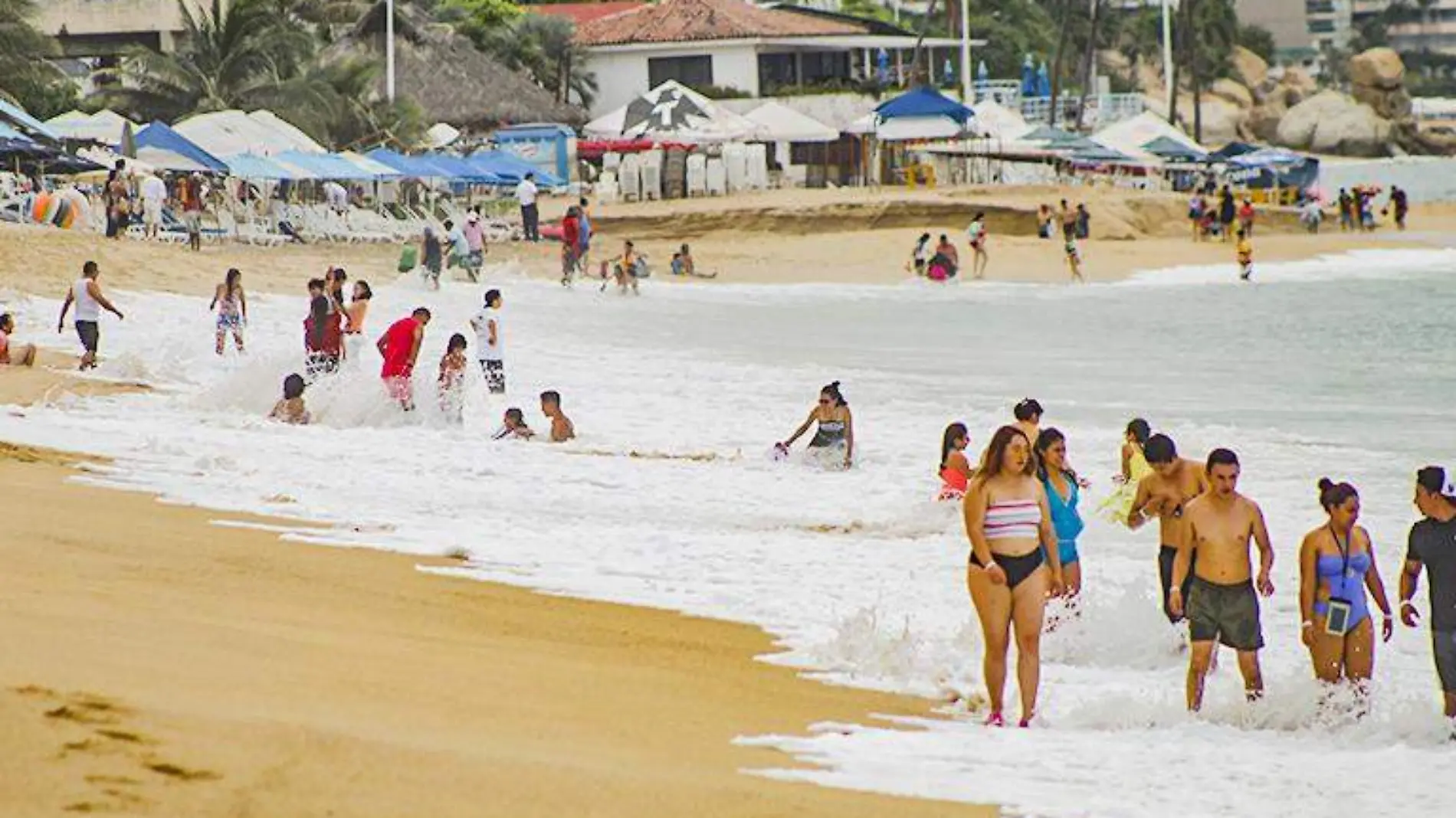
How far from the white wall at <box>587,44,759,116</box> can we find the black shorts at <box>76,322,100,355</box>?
52183 mm

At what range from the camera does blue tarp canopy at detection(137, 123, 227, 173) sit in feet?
123

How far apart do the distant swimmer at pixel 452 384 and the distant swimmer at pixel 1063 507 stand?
835cm

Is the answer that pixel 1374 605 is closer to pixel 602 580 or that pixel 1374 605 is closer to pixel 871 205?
pixel 602 580

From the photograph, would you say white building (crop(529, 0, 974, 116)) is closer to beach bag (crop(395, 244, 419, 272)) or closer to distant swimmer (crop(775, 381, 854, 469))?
beach bag (crop(395, 244, 419, 272))

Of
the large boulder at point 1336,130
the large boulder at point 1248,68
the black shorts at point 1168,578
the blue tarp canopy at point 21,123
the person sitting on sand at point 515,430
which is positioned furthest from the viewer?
the large boulder at point 1248,68

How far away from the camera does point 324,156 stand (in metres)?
40.8

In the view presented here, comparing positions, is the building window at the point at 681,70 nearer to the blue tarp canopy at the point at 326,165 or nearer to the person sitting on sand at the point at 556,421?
the blue tarp canopy at the point at 326,165

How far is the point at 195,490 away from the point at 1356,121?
359ft

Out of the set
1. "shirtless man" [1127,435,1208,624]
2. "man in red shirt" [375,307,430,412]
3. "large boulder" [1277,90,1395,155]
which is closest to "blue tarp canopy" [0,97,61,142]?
"man in red shirt" [375,307,430,412]

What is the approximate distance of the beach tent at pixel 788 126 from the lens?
57.3m

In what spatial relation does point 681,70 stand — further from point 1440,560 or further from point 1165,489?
point 1440,560

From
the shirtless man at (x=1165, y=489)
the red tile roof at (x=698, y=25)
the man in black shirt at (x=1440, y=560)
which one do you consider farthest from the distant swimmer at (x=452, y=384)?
the red tile roof at (x=698, y=25)

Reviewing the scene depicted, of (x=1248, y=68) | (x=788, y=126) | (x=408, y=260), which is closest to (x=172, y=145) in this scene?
(x=408, y=260)

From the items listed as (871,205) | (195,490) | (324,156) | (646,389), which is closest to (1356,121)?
(871,205)
